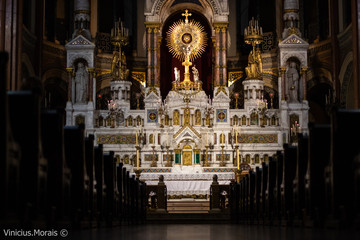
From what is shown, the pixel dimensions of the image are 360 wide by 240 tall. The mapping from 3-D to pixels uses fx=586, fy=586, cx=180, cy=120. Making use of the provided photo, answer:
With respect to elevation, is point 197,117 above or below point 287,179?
above

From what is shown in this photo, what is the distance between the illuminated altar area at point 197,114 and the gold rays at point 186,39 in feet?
1.29

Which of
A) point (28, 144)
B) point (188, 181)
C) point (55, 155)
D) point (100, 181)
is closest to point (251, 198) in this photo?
point (100, 181)

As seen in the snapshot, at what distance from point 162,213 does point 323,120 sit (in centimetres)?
1050

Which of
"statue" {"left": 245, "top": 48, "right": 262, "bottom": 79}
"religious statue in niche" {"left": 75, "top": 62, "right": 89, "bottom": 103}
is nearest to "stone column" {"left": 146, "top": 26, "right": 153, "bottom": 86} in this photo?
"religious statue in niche" {"left": 75, "top": 62, "right": 89, "bottom": 103}

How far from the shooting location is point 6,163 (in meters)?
3.78

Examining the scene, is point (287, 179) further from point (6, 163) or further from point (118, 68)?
point (118, 68)

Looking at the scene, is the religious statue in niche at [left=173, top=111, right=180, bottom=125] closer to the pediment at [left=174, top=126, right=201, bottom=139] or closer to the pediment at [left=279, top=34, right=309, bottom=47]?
the pediment at [left=174, top=126, right=201, bottom=139]

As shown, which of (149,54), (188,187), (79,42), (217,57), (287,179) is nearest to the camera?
(287,179)

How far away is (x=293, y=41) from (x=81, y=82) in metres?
6.85

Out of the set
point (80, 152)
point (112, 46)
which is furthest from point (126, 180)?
point (112, 46)

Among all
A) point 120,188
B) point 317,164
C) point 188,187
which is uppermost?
point 317,164

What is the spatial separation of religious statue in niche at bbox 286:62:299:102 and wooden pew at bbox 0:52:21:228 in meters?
14.9

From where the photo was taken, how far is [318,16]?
20.4 metres

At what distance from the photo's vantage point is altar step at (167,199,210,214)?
46.6 ft
